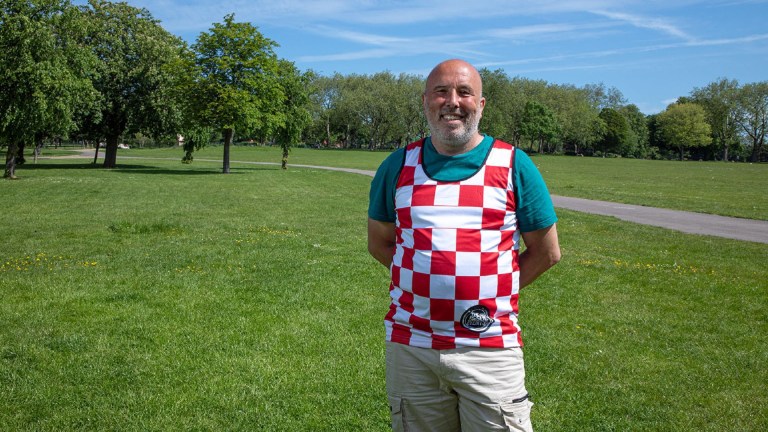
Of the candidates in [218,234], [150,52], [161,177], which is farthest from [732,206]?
[150,52]

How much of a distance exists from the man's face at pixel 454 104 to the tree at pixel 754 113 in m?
103

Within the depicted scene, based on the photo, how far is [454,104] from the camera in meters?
2.53

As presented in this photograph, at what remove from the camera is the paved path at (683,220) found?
46.1 feet

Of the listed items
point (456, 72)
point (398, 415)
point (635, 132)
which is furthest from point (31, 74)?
point (635, 132)

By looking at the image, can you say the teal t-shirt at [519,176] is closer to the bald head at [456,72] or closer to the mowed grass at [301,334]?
the bald head at [456,72]

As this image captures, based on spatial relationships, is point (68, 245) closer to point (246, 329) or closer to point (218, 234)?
point (218, 234)

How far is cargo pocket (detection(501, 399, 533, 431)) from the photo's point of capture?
243 centimetres

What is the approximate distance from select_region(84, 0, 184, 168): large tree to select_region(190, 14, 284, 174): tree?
3.81 metres

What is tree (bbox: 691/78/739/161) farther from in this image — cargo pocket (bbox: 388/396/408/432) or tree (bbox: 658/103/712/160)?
cargo pocket (bbox: 388/396/408/432)

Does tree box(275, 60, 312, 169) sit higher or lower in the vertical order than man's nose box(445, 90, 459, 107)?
higher

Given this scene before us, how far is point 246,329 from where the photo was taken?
6133 millimetres

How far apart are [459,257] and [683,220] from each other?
16062 mm

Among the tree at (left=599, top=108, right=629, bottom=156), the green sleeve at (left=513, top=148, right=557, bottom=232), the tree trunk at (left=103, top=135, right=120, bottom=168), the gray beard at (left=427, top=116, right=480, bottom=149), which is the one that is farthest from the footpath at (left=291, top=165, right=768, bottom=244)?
the tree at (left=599, top=108, right=629, bottom=156)

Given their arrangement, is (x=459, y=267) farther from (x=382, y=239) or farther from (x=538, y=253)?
(x=382, y=239)
